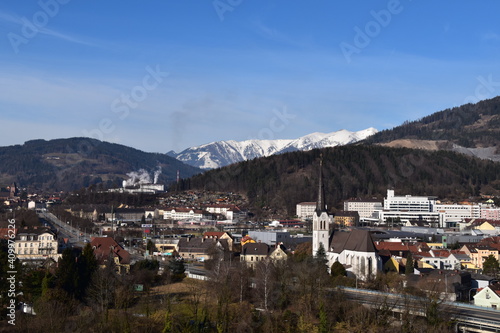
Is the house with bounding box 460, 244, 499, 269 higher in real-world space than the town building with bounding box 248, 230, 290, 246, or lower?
lower

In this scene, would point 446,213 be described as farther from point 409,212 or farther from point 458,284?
point 458,284

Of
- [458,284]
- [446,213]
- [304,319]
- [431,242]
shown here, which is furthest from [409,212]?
[304,319]

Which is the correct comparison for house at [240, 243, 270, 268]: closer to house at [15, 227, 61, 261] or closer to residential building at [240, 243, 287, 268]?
residential building at [240, 243, 287, 268]

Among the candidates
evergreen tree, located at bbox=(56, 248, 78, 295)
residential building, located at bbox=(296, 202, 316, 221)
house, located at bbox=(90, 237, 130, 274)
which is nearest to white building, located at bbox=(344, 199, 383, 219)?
residential building, located at bbox=(296, 202, 316, 221)

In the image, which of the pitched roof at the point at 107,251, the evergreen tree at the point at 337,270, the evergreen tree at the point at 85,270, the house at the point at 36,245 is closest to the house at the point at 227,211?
the house at the point at 36,245

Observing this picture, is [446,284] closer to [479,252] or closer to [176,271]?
[176,271]

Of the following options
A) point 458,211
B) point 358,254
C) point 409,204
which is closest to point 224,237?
point 358,254
